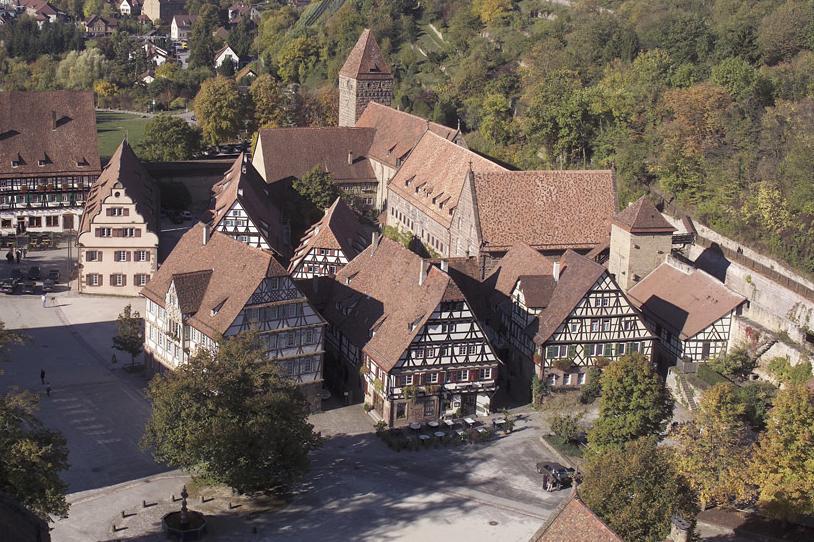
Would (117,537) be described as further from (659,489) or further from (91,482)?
(659,489)

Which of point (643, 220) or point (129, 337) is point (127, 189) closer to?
point (129, 337)

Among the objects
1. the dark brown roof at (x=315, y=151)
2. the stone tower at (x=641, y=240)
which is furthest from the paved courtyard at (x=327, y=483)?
the dark brown roof at (x=315, y=151)

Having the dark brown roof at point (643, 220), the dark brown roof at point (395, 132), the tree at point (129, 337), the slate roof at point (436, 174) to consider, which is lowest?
the tree at point (129, 337)

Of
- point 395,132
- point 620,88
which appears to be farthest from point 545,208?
point 395,132

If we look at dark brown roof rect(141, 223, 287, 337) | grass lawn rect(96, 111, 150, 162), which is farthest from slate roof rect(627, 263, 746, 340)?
grass lawn rect(96, 111, 150, 162)

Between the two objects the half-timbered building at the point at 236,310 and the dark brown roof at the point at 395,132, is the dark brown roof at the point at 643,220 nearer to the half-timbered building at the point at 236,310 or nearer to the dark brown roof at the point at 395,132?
the half-timbered building at the point at 236,310

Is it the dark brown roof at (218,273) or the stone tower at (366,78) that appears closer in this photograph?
the dark brown roof at (218,273)

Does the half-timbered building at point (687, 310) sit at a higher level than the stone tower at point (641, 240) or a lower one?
lower

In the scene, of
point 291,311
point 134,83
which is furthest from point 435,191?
point 134,83
